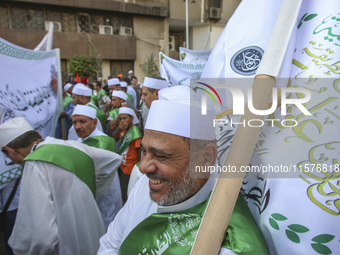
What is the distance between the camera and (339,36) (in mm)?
865

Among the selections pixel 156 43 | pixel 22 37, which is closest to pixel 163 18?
pixel 156 43

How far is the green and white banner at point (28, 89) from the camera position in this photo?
9.09 ft

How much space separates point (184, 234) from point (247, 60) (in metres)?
0.79

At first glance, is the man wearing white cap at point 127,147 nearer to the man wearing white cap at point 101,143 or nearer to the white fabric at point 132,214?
the man wearing white cap at point 101,143

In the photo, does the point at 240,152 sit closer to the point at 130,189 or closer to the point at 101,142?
the point at 130,189

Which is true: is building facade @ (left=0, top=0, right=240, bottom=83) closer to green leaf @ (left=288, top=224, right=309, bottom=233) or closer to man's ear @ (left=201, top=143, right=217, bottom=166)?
man's ear @ (left=201, top=143, right=217, bottom=166)

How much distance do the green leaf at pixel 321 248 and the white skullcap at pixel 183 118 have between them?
2.09ft

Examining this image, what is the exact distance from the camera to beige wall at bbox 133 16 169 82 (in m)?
19.1

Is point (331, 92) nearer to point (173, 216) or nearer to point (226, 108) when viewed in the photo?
point (226, 108)

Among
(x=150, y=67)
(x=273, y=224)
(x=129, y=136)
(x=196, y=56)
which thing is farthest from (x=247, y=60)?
(x=150, y=67)

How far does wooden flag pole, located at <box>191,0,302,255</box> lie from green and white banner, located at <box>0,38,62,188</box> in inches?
89.2

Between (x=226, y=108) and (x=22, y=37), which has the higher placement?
(x=22, y=37)

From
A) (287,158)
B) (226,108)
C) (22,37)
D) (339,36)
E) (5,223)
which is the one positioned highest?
(22,37)

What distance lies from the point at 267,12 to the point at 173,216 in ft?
3.11
